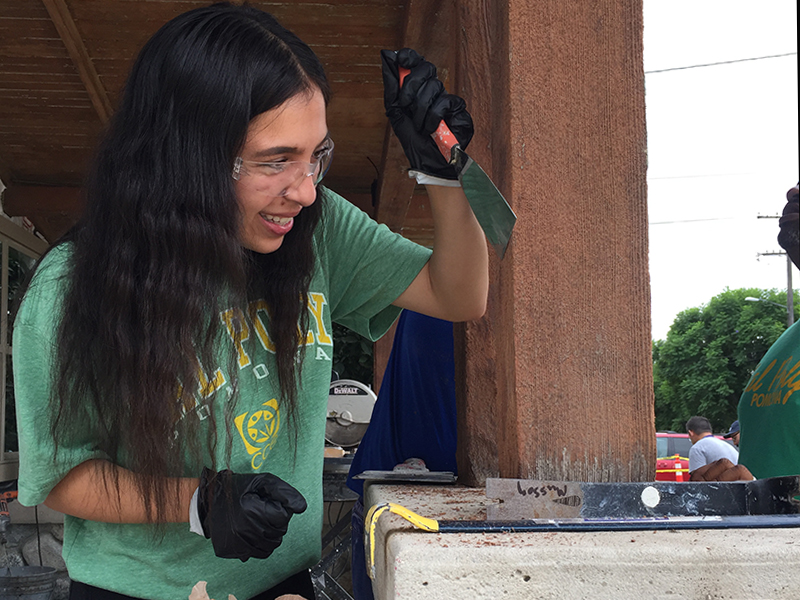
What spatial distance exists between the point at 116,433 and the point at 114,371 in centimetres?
10

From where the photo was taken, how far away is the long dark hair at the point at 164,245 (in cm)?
109

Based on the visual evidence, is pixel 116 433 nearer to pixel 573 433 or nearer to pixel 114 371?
pixel 114 371

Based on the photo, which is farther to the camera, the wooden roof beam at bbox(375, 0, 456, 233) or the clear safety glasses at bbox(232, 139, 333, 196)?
the wooden roof beam at bbox(375, 0, 456, 233)

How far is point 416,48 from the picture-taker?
317 cm

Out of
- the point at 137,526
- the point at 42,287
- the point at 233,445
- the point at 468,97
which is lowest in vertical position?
the point at 137,526

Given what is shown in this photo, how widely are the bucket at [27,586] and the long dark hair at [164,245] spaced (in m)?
2.91

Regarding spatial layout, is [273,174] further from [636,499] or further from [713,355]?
[713,355]

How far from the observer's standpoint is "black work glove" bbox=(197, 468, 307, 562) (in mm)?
992

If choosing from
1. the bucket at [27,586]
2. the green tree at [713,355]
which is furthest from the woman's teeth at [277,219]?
the green tree at [713,355]

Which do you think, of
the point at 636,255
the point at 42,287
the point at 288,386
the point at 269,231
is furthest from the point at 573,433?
the point at 42,287

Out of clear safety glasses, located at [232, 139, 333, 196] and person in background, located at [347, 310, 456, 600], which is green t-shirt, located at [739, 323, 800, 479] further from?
clear safety glasses, located at [232, 139, 333, 196]

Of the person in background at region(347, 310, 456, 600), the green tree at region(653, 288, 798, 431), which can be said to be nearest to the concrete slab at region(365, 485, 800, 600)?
the person in background at region(347, 310, 456, 600)

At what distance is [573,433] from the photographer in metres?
1.05

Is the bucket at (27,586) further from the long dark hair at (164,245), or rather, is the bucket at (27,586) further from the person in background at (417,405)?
the long dark hair at (164,245)
